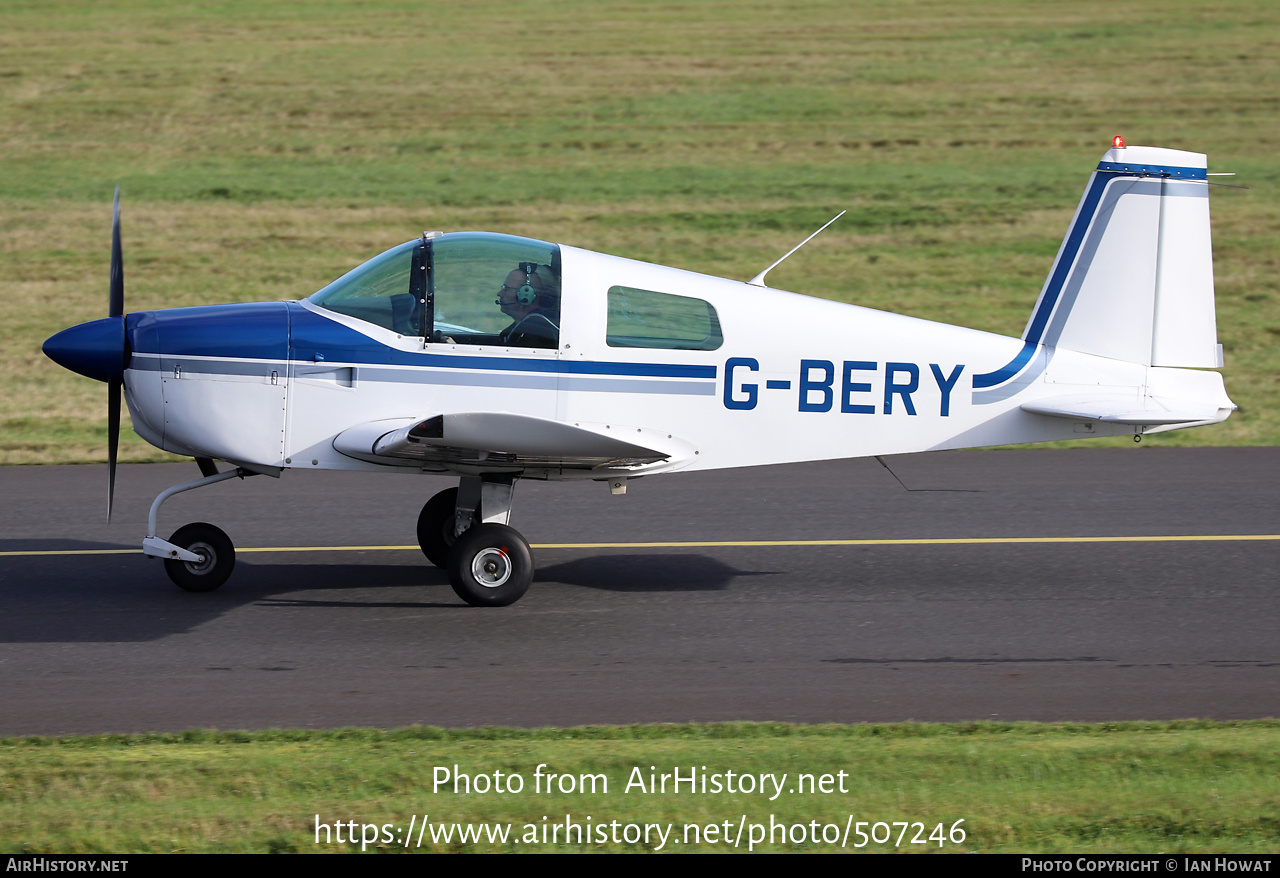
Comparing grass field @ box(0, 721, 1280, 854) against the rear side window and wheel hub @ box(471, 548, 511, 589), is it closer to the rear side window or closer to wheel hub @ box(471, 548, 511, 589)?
wheel hub @ box(471, 548, 511, 589)

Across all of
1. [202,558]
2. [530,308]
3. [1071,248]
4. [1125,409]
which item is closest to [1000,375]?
[1125,409]

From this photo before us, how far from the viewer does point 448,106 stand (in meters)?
23.0

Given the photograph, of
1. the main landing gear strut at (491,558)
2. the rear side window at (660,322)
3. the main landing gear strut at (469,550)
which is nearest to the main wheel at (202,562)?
the main landing gear strut at (469,550)

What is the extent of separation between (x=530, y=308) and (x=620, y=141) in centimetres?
1455

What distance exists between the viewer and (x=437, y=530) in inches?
346

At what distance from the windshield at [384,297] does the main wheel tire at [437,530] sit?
1.44 meters

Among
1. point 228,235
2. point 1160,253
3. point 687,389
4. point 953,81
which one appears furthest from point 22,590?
point 953,81

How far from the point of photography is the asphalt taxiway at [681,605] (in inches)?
254

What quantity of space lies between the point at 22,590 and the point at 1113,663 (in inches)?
248

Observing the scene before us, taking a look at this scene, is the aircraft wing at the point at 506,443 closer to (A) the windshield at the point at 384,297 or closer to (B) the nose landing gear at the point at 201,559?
(A) the windshield at the point at 384,297

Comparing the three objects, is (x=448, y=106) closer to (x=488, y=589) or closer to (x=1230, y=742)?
(x=488, y=589)

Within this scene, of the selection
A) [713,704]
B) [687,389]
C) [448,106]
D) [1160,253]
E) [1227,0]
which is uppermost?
[1227,0]

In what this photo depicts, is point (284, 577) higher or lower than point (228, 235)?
lower

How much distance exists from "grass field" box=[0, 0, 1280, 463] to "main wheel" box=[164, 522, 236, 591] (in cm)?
480
